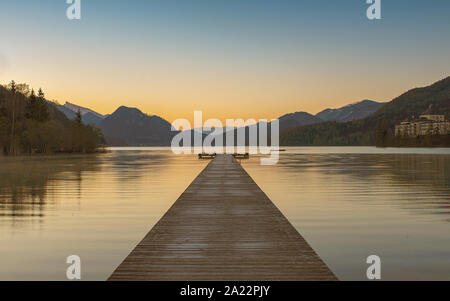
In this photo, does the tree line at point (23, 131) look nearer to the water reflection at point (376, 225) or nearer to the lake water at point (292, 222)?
the lake water at point (292, 222)

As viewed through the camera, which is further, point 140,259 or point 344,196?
point 344,196

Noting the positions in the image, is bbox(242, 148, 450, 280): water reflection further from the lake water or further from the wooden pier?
the wooden pier

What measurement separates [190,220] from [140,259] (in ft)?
15.1

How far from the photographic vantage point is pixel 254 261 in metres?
8.55

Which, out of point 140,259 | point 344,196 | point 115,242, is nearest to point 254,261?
point 140,259

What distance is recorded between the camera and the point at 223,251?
9.29 m

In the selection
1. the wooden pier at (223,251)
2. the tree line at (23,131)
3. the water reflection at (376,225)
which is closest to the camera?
the wooden pier at (223,251)

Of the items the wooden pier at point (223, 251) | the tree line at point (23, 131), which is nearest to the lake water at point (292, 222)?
the wooden pier at point (223, 251)

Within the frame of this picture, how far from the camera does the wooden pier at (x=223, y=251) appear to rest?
777 centimetres

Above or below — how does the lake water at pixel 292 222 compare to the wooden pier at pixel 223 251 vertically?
below

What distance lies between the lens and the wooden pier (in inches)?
306
